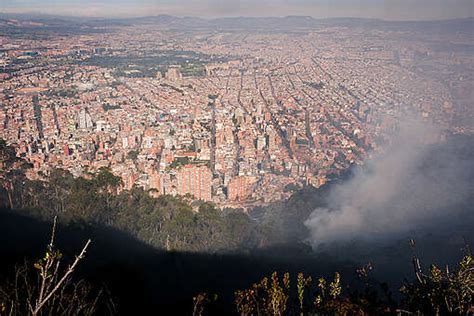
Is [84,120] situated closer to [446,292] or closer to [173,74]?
[173,74]

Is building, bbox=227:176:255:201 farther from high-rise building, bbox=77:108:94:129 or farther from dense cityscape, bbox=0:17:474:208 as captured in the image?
high-rise building, bbox=77:108:94:129

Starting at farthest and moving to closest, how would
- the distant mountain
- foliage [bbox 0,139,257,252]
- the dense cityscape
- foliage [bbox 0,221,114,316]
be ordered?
the distant mountain
the dense cityscape
foliage [bbox 0,139,257,252]
foliage [bbox 0,221,114,316]

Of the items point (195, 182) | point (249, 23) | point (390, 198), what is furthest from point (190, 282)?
point (249, 23)

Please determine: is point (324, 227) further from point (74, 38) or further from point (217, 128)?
point (74, 38)

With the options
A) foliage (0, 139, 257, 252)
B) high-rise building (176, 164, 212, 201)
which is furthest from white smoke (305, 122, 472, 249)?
high-rise building (176, 164, 212, 201)

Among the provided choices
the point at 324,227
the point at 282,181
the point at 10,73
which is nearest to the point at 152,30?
the point at 10,73

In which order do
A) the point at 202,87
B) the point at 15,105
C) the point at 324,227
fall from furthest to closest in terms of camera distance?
the point at 202,87 → the point at 15,105 → the point at 324,227
